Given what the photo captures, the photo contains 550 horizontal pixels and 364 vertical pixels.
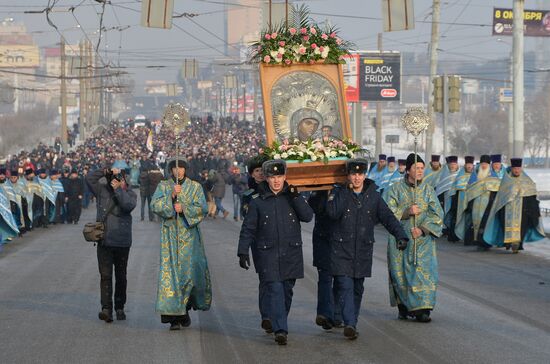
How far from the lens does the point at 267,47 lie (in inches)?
570

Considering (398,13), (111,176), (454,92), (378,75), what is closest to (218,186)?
(454,92)

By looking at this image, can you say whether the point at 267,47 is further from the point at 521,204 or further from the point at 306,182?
the point at 521,204

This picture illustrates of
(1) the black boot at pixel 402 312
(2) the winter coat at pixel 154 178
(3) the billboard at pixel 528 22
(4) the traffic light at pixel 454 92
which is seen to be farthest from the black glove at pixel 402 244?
(3) the billboard at pixel 528 22

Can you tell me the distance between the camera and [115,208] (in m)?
13.9

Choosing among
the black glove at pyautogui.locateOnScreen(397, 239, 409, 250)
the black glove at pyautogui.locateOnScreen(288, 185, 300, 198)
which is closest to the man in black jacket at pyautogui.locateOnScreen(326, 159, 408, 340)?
the black glove at pyautogui.locateOnScreen(397, 239, 409, 250)

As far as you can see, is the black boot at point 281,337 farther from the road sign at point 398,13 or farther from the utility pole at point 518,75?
the road sign at point 398,13

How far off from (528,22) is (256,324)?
68966 millimetres

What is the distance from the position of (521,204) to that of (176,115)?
33.8 feet

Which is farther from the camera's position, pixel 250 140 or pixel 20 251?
pixel 250 140

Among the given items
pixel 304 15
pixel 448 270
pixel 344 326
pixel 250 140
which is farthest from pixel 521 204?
pixel 250 140

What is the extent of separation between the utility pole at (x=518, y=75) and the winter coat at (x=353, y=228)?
18.6m

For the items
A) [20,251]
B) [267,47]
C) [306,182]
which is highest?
[267,47]

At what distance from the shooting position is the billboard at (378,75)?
2559 inches

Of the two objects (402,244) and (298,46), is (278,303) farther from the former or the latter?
(298,46)
